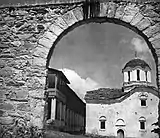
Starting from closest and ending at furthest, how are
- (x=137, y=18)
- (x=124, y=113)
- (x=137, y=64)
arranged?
(x=137, y=18), (x=124, y=113), (x=137, y=64)

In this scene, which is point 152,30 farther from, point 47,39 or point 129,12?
point 47,39

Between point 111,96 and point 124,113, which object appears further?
point 111,96

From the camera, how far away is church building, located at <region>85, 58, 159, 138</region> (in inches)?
1020

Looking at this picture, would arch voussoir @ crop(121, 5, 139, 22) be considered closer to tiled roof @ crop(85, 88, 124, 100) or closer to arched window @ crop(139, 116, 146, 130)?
tiled roof @ crop(85, 88, 124, 100)

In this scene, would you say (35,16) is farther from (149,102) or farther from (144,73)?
(144,73)

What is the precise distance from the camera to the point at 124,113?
86.4 feet

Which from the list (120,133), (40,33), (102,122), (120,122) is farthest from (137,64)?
(40,33)

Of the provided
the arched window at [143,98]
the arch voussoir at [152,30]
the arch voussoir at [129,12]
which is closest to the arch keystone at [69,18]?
the arch voussoir at [129,12]

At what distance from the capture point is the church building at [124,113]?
25.9 metres

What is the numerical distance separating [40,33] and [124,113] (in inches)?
895

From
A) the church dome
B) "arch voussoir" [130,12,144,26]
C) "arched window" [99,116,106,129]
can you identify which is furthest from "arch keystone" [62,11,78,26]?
the church dome

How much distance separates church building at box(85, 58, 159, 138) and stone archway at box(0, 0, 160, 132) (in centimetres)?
2146

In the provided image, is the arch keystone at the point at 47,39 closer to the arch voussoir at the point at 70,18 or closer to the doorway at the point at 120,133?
the arch voussoir at the point at 70,18

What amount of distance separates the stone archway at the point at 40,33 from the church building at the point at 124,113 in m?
21.5
